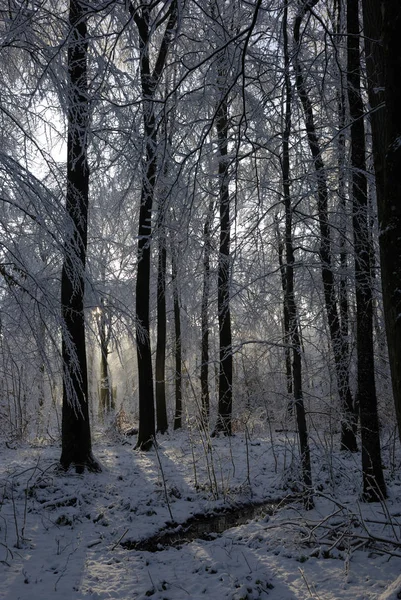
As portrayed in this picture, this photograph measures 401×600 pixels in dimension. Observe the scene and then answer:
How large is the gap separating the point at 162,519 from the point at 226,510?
3.09ft

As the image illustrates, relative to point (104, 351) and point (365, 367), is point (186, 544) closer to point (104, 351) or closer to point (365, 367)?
point (365, 367)

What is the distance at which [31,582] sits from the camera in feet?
12.5

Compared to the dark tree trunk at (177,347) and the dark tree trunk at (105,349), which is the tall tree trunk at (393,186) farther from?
the dark tree trunk at (177,347)

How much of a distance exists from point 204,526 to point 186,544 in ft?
2.06

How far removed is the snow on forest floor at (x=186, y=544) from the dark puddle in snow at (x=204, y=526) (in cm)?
10

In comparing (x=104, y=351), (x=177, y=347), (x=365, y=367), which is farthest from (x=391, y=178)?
(x=177, y=347)

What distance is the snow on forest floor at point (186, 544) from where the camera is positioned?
3723mm

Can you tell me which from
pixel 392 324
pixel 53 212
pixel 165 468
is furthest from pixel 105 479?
pixel 392 324

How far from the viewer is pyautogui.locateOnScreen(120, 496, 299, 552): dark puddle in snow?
4891mm

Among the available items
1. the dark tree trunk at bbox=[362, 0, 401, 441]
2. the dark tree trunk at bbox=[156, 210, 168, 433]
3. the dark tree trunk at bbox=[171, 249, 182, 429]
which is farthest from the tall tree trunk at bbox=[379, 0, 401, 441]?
the dark tree trunk at bbox=[171, 249, 182, 429]

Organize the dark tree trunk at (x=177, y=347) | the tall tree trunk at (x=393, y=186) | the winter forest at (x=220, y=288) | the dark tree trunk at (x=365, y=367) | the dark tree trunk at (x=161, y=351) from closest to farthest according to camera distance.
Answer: the tall tree trunk at (x=393, y=186), the winter forest at (x=220, y=288), the dark tree trunk at (x=365, y=367), the dark tree trunk at (x=161, y=351), the dark tree trunk at (x=177, y=347)

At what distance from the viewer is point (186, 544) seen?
15.9ft

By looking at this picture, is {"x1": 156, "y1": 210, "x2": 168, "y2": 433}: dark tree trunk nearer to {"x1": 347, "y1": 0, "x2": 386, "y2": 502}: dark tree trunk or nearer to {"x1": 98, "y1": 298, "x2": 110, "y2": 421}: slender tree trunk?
{"x1": 98, "y1": 298, "x2": 110, "y2": 421}: slender tree trunk

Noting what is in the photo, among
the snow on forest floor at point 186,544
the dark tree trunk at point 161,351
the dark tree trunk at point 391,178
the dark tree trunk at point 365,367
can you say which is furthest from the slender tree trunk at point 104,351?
the dark tree trunk at point 391,178
